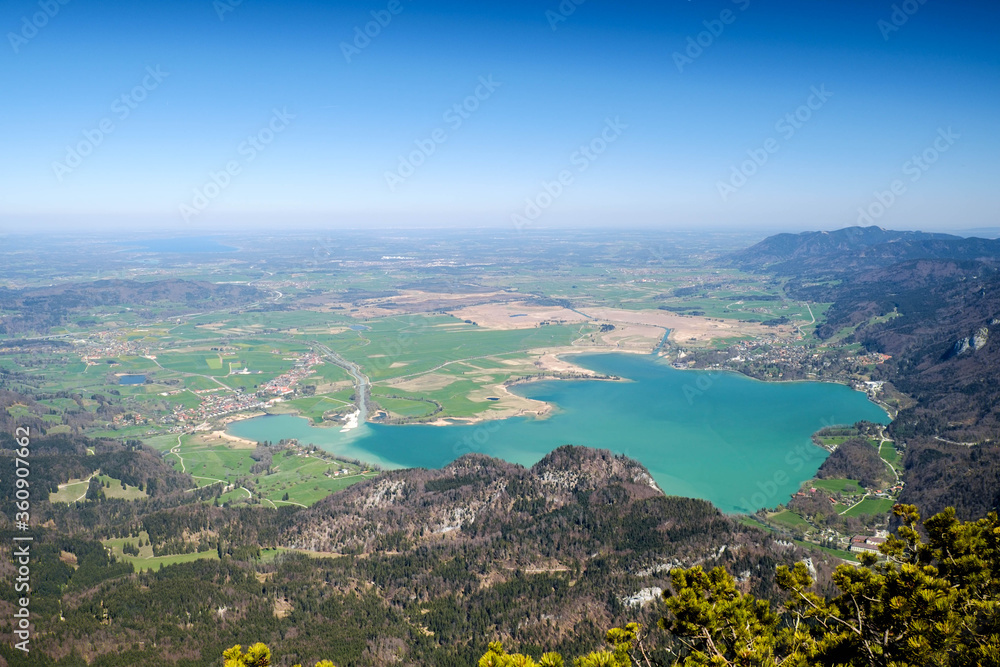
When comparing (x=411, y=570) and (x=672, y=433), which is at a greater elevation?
(x=411, y=570)

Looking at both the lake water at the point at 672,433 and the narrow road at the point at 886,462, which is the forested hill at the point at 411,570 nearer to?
the lake water at the point at 672,433

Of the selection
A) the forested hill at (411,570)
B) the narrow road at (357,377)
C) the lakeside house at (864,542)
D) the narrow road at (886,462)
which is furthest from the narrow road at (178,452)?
the narrow road at (886,462)

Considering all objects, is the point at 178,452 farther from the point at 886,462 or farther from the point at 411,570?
the point at 886,462

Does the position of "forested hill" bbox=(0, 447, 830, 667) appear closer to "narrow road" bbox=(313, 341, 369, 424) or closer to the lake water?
the lake water

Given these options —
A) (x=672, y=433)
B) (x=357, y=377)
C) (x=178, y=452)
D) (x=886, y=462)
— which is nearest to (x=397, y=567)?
(x=178, y=452)

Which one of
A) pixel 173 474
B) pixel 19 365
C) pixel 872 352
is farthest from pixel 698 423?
pixel 19 365
